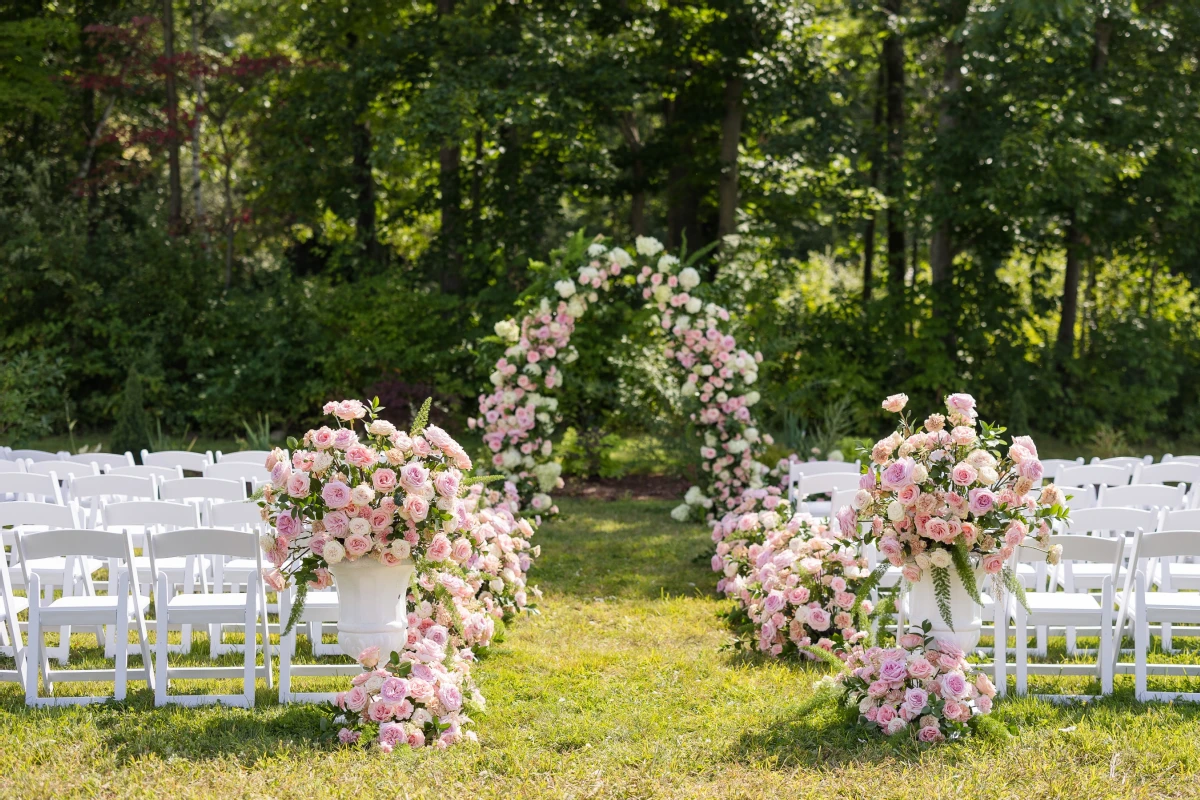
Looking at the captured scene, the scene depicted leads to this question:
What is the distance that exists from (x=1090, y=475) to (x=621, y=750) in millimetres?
4603

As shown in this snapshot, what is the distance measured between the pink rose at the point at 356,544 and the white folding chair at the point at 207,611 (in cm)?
46

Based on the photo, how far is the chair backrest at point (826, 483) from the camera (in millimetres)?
7297

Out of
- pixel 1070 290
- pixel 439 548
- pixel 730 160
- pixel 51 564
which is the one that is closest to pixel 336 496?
pixel 439 548

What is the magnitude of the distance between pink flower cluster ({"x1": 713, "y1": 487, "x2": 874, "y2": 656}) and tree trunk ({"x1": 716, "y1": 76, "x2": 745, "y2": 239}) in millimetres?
10915

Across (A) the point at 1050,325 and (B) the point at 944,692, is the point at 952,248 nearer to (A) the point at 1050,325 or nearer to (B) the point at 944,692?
(A) the point at 1050,325

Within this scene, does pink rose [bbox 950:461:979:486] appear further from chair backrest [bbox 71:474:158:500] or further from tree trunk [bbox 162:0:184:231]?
tree trunk [bbox 162:0:184:231]

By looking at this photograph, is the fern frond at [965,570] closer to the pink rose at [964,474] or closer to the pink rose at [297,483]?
the pink rose at [964,474]

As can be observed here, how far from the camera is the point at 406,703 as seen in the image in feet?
15.3

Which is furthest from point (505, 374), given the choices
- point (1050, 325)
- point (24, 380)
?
point (1050, 325)

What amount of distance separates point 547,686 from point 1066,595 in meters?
2.47

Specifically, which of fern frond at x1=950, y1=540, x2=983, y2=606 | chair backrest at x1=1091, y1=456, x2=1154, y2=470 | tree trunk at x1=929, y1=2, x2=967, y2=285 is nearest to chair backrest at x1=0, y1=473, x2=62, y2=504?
fern frond at x1=950, y1=540, x2=983, y2=606

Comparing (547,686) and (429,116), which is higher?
(429,116)

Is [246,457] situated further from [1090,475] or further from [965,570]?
[1090,475]

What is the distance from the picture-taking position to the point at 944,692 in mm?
4664
